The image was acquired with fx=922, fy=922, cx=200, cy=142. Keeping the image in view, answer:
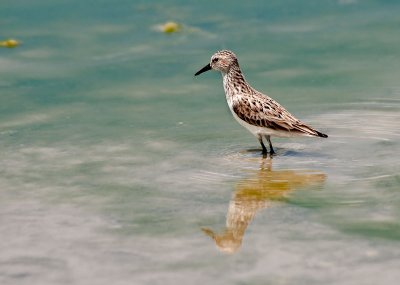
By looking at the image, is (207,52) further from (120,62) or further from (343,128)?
(343,128)

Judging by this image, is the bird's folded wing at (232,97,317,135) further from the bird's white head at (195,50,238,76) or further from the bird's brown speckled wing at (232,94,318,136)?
the bird's white head at (195,50,238,76)

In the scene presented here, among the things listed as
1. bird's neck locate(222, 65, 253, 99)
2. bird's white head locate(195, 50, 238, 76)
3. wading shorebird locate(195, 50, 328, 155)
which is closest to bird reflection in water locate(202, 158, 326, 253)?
wading shorebird locate(195, 50, 328, 155)

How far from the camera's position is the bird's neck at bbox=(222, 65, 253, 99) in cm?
1214

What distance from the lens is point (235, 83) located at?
12219mm

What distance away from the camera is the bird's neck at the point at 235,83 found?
12141 millimetres

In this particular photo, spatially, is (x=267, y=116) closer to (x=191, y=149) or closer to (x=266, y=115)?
(x=266, y=115)

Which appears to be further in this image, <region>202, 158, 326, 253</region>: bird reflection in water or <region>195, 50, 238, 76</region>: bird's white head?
<region>195, 50, 238, 76</region>: bird's white head

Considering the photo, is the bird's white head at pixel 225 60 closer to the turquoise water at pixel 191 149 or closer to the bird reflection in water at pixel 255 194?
the turquoise water at pixel 191 149

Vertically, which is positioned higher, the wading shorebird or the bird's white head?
the bird's white head

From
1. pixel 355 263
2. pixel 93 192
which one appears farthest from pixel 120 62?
pixel 355 263

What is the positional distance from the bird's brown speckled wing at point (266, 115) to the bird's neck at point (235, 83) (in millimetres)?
187

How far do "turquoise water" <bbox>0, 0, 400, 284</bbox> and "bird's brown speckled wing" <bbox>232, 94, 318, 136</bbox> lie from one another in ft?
1.22

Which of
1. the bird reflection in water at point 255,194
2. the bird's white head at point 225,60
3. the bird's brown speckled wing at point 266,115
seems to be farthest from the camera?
the bird's white head at point 225,60

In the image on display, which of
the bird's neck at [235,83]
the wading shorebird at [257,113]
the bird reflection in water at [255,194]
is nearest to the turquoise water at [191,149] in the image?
the bird reflection in water at [255,194]
